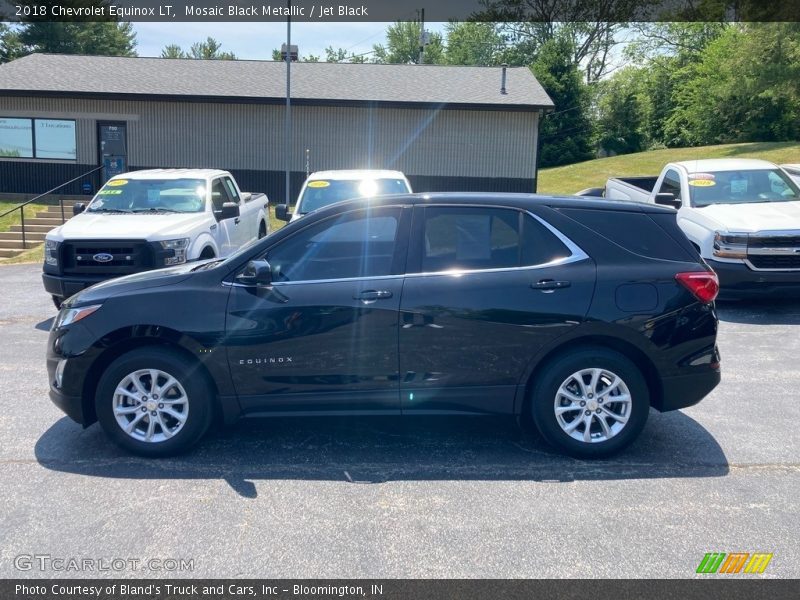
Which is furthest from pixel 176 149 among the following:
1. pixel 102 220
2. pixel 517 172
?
pixel 102 220

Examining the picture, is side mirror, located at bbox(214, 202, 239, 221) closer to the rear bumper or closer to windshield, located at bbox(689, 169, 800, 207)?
windshield, located at bbox(689, 169, 800, 207)

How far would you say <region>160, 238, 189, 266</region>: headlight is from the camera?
977cm

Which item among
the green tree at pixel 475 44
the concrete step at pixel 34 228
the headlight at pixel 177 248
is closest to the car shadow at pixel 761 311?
the headlight at pixel 177 248

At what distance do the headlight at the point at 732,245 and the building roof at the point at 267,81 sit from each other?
1378 cm

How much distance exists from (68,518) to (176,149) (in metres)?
21.6

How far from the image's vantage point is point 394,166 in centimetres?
2478

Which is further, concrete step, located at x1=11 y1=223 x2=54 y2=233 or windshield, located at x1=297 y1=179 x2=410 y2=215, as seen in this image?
concrete step, located at x1=11 y1=223 x2=54 y2=233

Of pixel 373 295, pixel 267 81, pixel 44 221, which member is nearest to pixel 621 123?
pixel 267 81

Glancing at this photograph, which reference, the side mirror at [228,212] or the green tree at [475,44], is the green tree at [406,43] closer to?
the green tree at [475,44]

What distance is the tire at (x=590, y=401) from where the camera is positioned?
5.44 meters

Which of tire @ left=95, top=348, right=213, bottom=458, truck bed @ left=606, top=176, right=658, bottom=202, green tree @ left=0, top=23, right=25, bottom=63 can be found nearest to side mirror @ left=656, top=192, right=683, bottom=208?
truck bed @ left=606, top=176, right=658, bottom=202

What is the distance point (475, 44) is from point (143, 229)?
59732mm

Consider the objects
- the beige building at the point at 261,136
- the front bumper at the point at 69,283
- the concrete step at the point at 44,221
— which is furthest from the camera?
the beige building at the point at 261,136

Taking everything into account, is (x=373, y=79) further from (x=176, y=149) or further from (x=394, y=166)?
(x=176, y=149)
